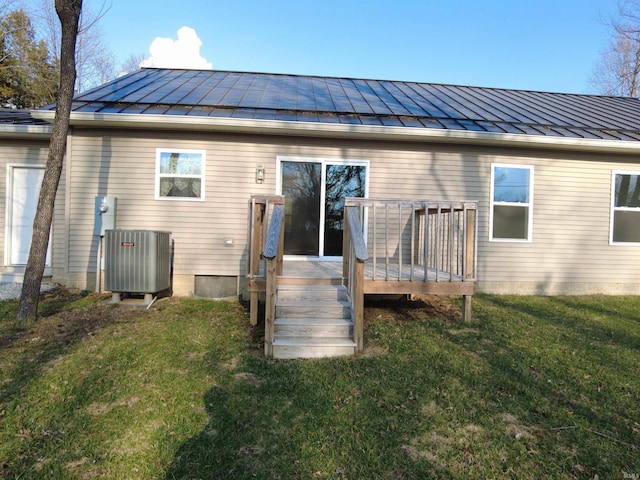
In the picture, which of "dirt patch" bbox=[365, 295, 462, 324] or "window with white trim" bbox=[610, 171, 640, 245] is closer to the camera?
"dirt patch" bbox=[365, 295, 462, 324]

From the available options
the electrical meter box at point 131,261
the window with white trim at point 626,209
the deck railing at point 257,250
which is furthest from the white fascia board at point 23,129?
→ the window with white trim at point 626,209

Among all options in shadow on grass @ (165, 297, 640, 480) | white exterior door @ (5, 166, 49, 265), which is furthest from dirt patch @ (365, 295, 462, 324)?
white exterior door @ (5, 166, 49, 265)

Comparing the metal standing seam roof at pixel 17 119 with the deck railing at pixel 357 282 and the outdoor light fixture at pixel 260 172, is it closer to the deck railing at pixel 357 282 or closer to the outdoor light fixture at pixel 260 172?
the outdoor light fixture at pixel 260 172

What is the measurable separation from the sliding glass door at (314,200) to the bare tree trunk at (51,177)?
125 inches

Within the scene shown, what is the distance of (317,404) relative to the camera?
277 cm

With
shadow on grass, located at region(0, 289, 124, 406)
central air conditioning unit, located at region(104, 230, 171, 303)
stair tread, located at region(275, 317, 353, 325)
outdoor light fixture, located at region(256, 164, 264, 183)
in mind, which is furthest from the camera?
outdoor light fixture, located at region(256, 164, 264, 183)

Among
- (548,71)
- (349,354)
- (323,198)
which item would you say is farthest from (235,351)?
(548,71)

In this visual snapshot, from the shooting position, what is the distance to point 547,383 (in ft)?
10.3

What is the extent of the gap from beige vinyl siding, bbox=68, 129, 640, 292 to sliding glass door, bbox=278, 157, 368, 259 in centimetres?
21

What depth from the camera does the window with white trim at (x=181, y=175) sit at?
244 inches

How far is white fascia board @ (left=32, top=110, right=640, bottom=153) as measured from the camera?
571cm

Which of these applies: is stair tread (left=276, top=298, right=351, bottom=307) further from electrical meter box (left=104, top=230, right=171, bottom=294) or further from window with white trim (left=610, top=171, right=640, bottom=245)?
window with white trim (left=610, top=171, right=640, bottom=245)

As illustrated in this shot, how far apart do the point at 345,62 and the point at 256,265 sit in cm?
1606

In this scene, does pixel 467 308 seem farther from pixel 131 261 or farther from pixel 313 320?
pixel 131 261
